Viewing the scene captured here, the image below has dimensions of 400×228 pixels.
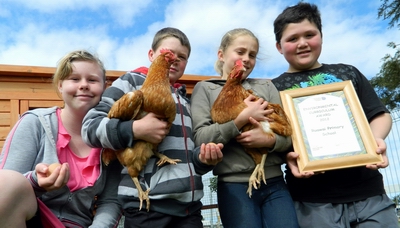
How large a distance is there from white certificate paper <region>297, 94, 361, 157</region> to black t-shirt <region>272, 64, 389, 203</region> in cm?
21

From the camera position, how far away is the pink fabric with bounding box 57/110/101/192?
1854mm

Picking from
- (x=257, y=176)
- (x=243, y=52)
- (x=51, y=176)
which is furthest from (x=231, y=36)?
(x=51, y=176)

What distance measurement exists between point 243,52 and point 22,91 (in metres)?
2.85

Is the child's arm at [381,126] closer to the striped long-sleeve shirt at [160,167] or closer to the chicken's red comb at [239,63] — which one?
the chicken's red comb at [239,63]

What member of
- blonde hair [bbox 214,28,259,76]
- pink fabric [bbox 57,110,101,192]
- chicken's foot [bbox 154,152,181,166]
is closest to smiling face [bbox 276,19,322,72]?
blonde hair [bbox 214,28,259,76]

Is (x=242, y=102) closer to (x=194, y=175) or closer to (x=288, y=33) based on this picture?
(x=194, y=175)

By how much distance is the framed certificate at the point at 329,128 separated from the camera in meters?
1.85

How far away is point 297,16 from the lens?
224cm

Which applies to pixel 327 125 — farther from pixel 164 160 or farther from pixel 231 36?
pixel 164 160

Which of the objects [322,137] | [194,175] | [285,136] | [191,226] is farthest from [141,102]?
[322,137]

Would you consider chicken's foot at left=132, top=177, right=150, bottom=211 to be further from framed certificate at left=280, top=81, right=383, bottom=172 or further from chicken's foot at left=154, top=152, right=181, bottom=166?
framed certificate at left=280, top=81, right=383, bottom=172

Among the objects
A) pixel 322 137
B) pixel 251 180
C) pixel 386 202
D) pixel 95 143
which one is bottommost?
pixel 386 202

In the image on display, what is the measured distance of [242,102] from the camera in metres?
1.93

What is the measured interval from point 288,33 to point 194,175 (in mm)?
1203
